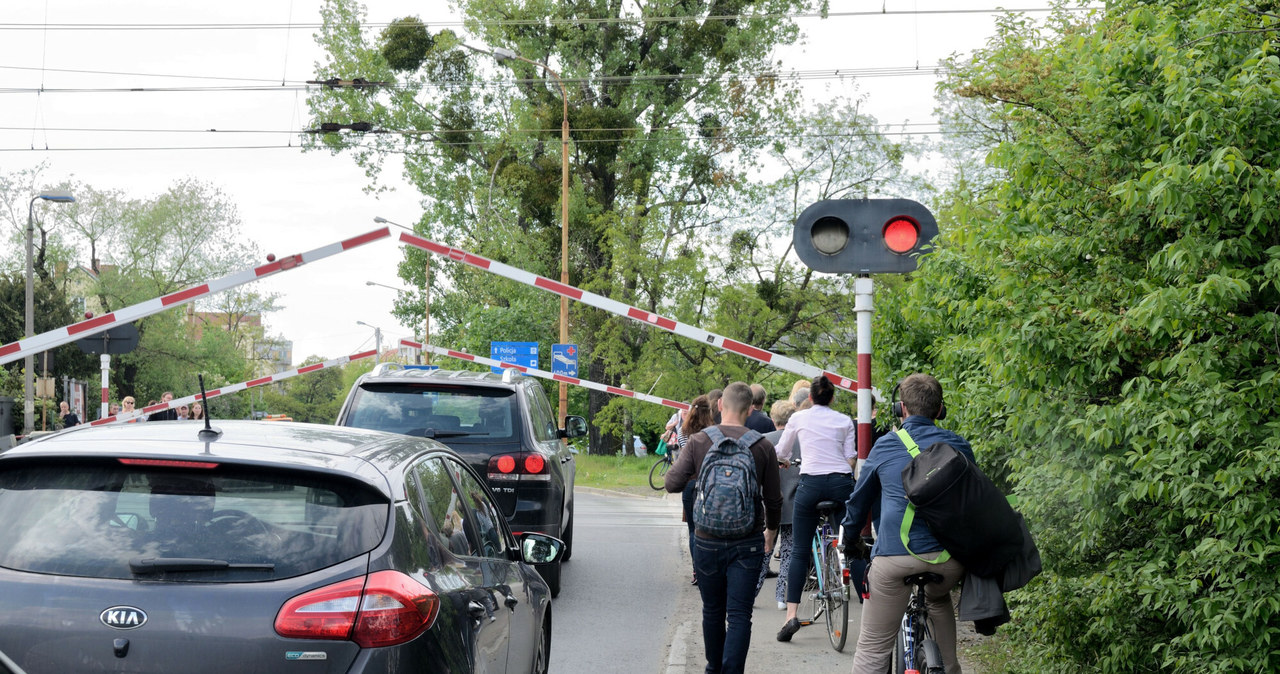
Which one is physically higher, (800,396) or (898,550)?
(800,396)

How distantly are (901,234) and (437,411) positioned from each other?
3819 mm

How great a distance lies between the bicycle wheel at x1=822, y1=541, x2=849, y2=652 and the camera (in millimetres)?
7957

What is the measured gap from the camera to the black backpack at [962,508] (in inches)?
197

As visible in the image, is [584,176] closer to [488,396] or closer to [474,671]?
[488,396]

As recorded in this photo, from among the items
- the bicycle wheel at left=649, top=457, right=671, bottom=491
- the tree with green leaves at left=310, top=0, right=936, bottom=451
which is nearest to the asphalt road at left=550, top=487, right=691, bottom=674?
the bicycle wheel at left=649, top=457, right=671, bottom=491

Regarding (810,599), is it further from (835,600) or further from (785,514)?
(835,600)

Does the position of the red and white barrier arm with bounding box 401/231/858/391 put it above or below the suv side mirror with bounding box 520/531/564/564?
above

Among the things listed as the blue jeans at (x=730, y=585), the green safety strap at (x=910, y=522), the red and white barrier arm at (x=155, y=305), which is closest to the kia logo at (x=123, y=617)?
the green safety strap at (x=910, y=522)

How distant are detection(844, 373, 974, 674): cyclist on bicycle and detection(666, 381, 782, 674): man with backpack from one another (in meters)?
0.78

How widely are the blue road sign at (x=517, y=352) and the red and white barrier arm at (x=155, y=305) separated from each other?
87.6 feet

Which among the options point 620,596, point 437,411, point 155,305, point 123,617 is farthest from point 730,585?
point 155,305

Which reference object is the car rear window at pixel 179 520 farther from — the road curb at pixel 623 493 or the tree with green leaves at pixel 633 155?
the tree with green leaves at pixel 633 155

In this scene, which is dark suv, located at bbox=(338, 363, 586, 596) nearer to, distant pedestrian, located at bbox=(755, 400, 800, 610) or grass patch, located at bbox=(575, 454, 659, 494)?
distant pedestrian, located at bbox=(755, 400, 800, 610)

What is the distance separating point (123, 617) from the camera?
10.6 ft
